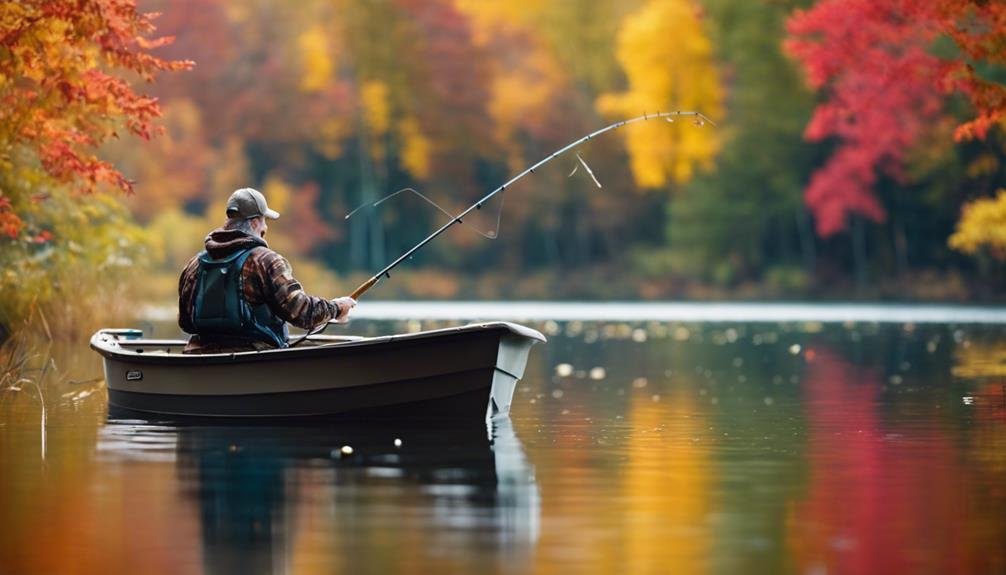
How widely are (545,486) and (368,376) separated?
4.36 metres

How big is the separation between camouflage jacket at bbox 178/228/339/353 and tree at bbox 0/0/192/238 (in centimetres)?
256

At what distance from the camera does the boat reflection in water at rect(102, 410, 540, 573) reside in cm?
1005

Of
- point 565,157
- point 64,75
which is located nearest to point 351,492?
point 64,75

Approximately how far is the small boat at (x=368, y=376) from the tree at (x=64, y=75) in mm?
2716

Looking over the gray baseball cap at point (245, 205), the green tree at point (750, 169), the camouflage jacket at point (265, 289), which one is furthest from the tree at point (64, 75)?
the green tree at point (750, 169)

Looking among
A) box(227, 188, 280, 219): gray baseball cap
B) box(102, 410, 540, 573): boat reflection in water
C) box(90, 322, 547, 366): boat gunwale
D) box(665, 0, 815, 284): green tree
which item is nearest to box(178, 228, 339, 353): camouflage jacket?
box(227, 188, 280, 219): gray baseball cap

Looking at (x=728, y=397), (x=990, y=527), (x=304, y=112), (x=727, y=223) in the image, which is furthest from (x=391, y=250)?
(x=990, y=527)

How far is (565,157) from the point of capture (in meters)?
66.6

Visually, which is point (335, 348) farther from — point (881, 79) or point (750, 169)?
point (750, 169)

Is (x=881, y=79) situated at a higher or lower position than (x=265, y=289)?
higher

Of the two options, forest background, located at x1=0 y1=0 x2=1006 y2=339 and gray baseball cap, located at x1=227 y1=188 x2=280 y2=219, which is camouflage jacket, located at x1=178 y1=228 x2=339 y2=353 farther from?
forest background, located at x1=0 y1=0 x2=1006 y2=339

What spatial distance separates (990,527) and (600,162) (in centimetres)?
5666

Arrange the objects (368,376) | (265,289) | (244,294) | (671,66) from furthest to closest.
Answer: (671,66), (244,294), (265,289), (368,376)

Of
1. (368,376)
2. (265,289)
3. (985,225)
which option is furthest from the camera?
(985,225)
